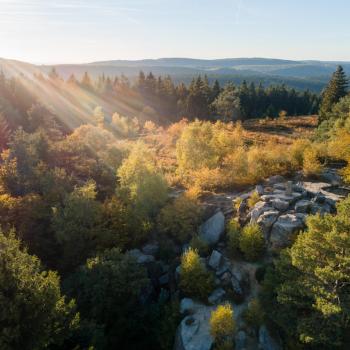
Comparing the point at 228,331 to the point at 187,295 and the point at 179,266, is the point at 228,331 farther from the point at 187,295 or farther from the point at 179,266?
the point at 179,266

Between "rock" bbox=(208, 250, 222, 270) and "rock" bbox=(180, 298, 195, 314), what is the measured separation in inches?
151

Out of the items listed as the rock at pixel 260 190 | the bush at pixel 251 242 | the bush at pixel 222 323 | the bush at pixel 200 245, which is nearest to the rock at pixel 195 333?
the bush at pixel 222 323

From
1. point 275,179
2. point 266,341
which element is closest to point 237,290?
point 266,341

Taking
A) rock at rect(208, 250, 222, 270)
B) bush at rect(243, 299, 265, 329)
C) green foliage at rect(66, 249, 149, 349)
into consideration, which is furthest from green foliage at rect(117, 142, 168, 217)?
bush at rect(243, 299, 265, 329)

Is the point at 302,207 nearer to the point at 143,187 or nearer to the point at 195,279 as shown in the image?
the point at 195,279

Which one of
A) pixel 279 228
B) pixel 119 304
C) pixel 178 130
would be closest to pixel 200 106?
pixel 178 130

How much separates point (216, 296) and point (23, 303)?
15.2 meters

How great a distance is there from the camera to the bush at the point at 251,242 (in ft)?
91.7

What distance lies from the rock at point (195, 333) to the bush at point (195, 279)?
4.90ft

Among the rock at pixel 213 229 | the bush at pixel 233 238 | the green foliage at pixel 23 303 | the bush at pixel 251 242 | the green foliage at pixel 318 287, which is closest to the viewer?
the green foliage at pixel 23 303

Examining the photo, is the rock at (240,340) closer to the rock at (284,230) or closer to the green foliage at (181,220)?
the rock at (284,230)

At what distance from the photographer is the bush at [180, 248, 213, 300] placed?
1031 inches

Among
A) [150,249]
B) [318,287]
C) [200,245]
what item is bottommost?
[150,249]

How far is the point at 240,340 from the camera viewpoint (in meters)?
22.7
